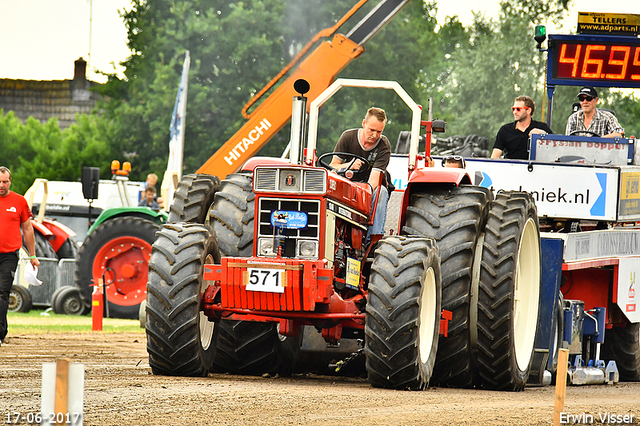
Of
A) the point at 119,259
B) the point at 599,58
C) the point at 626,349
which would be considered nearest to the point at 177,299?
the point at 626,349

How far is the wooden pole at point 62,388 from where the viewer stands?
12.1 feet

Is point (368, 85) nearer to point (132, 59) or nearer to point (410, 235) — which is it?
point (410, 235)

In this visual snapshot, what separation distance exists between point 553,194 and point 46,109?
1874 inches

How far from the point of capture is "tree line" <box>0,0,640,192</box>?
3909 centimetres

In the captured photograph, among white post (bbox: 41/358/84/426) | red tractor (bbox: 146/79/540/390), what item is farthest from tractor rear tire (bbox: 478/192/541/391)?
white post (bbox: 41/358/84/426)

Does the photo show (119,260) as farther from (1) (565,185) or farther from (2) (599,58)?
(1) (565,185)

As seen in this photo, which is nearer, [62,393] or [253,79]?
[62,393]

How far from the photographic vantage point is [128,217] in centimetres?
1717

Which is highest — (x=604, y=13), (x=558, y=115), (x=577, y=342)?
(x=558, y=115)

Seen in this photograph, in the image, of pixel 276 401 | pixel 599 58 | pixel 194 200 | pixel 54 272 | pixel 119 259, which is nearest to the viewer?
pixel 276 401

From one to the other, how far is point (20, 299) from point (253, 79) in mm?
22648

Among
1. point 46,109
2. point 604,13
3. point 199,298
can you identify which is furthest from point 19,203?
point 46,109

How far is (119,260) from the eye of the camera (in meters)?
17.2

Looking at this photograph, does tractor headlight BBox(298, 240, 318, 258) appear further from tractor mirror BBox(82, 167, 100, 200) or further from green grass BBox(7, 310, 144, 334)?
tractor mirror BBox(82, 167, 100, 200)
